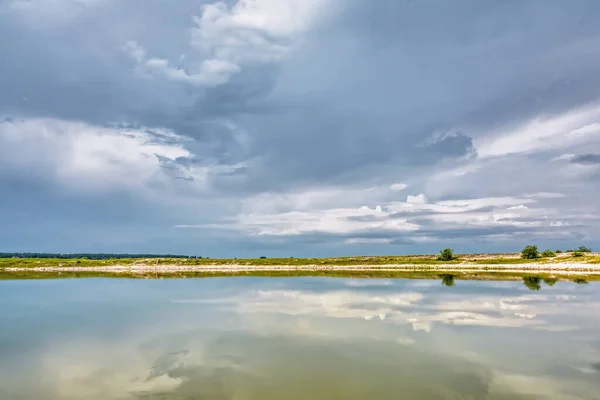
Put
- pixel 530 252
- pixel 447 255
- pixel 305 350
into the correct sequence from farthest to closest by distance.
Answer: pixel 447 255 → pixel 530 252 → pixel 305 350

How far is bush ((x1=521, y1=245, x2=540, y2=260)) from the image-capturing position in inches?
3875

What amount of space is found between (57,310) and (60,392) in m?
21.5

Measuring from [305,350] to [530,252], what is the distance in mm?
101552

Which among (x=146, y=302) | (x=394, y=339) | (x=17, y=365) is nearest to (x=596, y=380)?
(x=394, y=339)

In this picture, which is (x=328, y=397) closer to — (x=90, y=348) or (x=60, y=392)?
(x=60, y=392)

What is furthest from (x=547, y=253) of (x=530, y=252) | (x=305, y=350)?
(x=305, y=350)

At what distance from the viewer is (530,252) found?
99.2m

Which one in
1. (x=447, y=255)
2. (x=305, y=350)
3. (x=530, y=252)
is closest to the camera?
(x=305, y=350)

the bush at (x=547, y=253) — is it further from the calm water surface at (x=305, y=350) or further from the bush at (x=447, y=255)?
the calm water surface at (x=305, y=350)

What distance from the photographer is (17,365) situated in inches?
613

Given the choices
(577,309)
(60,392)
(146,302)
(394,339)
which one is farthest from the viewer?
(146,302)

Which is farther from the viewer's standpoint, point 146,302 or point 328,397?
point 146,302

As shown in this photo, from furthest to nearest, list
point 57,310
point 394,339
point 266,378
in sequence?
point 57,310 → point 394,339 → point 266,378

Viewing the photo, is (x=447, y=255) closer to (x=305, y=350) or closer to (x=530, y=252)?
(x=530, y=252)
